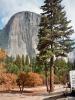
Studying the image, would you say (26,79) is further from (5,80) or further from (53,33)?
(53,33)

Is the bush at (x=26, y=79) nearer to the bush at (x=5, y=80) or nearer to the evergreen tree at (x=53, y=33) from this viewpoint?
the bush at (x=5, y=80)

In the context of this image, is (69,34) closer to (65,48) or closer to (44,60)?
(65,48)

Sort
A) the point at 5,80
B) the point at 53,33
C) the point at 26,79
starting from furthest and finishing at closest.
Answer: the point at 26,79 < the point at 5,80 < the point at 53,33

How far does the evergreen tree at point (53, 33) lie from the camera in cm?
4194

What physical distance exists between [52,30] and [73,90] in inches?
617

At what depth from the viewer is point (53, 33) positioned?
42031 mm

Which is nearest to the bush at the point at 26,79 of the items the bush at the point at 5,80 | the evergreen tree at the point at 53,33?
the bush at the point at 5,80

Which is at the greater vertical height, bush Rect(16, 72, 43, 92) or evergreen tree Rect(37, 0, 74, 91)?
evergreen tree Rect(37, 0, 74, 91)

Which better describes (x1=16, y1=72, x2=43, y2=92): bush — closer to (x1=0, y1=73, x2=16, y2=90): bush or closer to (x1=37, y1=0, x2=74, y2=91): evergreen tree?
(x1=0, y1=73, x2=16, y2=90): bush

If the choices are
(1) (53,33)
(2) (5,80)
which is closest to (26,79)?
(2) (5,80)

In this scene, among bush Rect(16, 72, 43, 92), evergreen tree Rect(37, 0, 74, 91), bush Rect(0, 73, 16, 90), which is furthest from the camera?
bush Rect(16, 72, 43, 92)

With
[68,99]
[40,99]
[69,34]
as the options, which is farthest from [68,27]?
[68,99]

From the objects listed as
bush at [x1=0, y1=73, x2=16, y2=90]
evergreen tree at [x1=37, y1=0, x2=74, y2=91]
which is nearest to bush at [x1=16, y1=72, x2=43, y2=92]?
bush at [x1=0, y1=73, x2=16, y2=90]

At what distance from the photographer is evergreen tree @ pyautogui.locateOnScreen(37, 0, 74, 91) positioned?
41938mm
